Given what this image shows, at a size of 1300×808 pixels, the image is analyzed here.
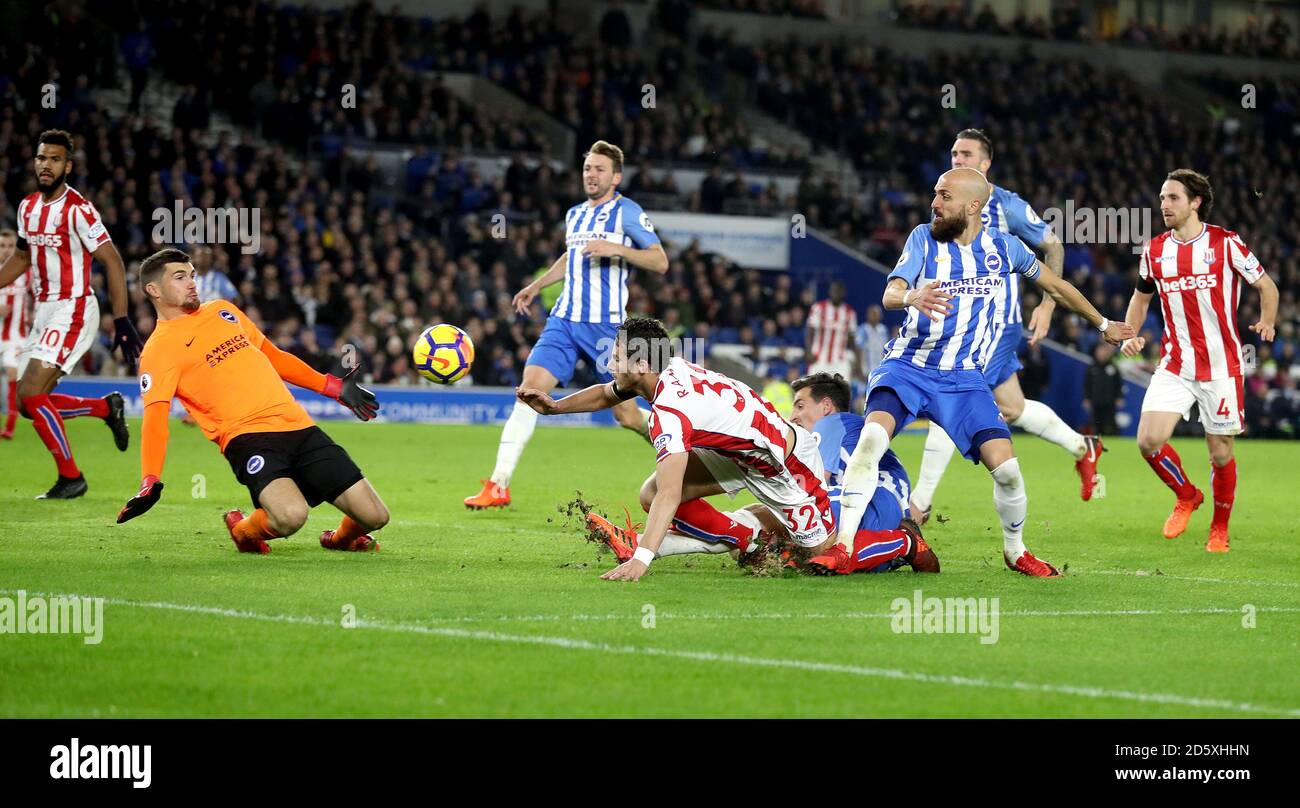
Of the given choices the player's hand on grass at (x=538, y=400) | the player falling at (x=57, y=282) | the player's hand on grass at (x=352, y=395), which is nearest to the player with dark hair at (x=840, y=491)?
the player's hand on grass at (x=538, y=400)

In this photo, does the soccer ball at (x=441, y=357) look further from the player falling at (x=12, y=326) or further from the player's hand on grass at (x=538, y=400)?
the player falling at (x=12, y=326)

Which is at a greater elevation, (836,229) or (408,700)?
(836,229)

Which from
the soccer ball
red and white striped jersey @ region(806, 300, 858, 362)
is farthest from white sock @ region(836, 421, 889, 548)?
red and white striped jersey @ region(806, 300, 858, 362)

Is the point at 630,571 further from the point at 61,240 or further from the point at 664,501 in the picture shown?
the point at 61,240

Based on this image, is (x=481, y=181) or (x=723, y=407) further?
(x=481, y=181)

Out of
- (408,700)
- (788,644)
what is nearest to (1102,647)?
(788,644)

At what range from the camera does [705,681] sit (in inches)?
218

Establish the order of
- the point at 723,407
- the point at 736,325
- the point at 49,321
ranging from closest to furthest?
the point at 723,407
the point at 49,321
the point at 736,325

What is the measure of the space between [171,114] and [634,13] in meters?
12.5

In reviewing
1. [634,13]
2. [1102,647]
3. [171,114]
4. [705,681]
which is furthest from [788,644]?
[634,13]

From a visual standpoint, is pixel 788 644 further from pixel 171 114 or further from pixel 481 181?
pixel 171 114

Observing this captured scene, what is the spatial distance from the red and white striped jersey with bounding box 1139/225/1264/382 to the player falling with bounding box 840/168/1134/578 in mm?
2504
